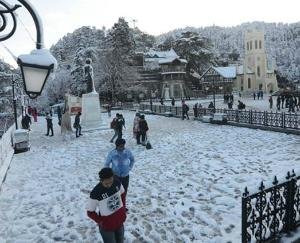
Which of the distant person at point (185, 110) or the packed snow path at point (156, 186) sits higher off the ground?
the distant person at point (185, 110)

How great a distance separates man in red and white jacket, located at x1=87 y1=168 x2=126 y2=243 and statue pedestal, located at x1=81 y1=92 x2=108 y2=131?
68.5ft

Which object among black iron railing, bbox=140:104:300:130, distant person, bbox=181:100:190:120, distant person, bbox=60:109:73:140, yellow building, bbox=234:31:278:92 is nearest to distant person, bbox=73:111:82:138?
distant person, bbox=60:109:73:140

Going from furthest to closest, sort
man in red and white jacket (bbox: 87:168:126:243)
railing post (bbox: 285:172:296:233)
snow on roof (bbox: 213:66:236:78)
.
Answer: snow on roof (bbox: 213:66:236:78) < railing post (bbox: 285:172:296:233) < man in red and white jacket (bbox: 87:168:126:243)

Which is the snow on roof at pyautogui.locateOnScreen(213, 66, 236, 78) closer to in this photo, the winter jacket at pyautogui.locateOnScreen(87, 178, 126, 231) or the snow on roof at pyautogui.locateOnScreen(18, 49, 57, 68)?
the winter jacket at pyautogui.locateOnScreen(87, 178, 126, 231)

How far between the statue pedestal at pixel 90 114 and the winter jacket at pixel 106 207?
68.6ft

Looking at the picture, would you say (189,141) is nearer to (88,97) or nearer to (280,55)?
(88,97)

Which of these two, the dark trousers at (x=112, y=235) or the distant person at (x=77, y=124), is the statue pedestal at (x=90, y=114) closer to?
the distant person at (x=77, y=124)

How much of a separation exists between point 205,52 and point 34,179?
74504 millimetres

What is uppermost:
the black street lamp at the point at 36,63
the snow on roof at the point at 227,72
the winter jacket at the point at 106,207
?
the snow on roof at the point at 227,72

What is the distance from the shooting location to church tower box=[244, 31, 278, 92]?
277 ft

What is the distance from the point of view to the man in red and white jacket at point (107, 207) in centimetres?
501

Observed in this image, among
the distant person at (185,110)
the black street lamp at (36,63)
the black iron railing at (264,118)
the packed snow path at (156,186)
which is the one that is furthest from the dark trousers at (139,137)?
the distant person at (185,110)

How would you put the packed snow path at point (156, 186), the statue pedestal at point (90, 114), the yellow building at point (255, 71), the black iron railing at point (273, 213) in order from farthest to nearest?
the yellow building at point (255, 71) → the statue pedestal at point (90, 114) → the packed snow path at point (156, 186) → the black iron railing at point (273, 213)

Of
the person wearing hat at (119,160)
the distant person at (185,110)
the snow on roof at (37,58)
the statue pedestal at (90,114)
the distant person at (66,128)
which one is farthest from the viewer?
the distant person at (185,110)
